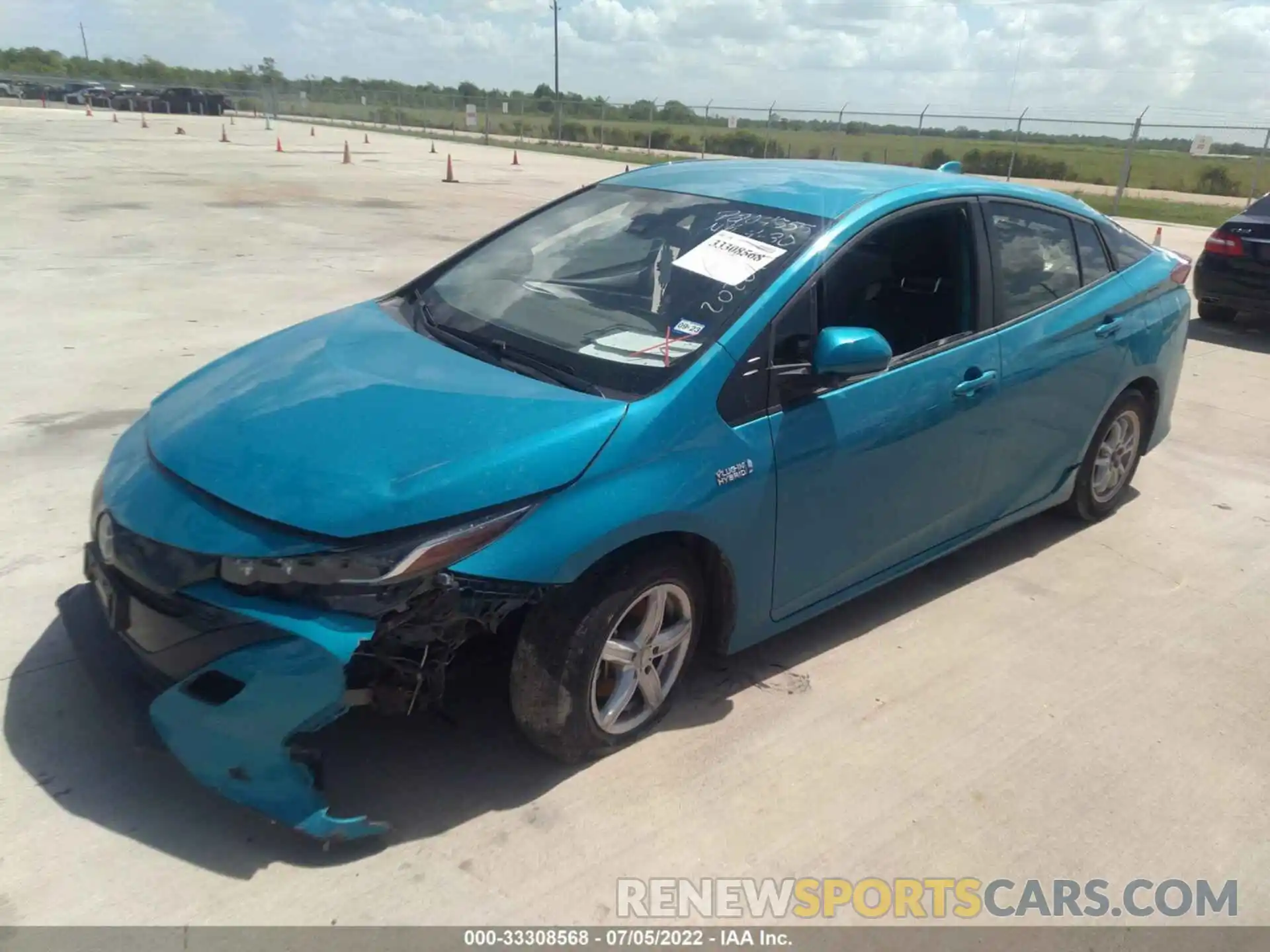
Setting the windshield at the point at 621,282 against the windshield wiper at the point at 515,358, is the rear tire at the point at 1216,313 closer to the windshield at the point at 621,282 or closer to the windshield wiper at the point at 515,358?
the windshield at the point at 621,282

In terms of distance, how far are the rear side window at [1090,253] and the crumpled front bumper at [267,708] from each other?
3.60m

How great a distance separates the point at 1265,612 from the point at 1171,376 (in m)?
1.39

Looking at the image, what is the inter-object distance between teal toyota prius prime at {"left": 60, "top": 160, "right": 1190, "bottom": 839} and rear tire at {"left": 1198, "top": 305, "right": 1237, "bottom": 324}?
6.49 m

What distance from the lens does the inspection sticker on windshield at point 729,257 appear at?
10.5ft

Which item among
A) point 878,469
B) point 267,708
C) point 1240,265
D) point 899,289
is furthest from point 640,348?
point 1240,265

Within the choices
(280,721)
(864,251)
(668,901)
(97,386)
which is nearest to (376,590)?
(280,721)

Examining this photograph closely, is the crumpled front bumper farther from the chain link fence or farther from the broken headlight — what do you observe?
the chain link fence

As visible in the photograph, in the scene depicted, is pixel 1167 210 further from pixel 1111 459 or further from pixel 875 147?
pixel 1111 459

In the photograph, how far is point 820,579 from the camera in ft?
11.0

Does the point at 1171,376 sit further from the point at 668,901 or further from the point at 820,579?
the point at 668,901

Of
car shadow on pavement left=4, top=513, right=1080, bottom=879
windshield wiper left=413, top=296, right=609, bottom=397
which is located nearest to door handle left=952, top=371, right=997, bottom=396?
car shadow on pavement left=4, top=513, right=1080, bottom=879

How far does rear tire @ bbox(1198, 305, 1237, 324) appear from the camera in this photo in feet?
31.8

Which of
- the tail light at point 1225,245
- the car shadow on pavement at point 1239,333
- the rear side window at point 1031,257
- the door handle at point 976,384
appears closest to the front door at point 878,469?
the door handle at point 976,384

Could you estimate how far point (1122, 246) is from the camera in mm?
4680
